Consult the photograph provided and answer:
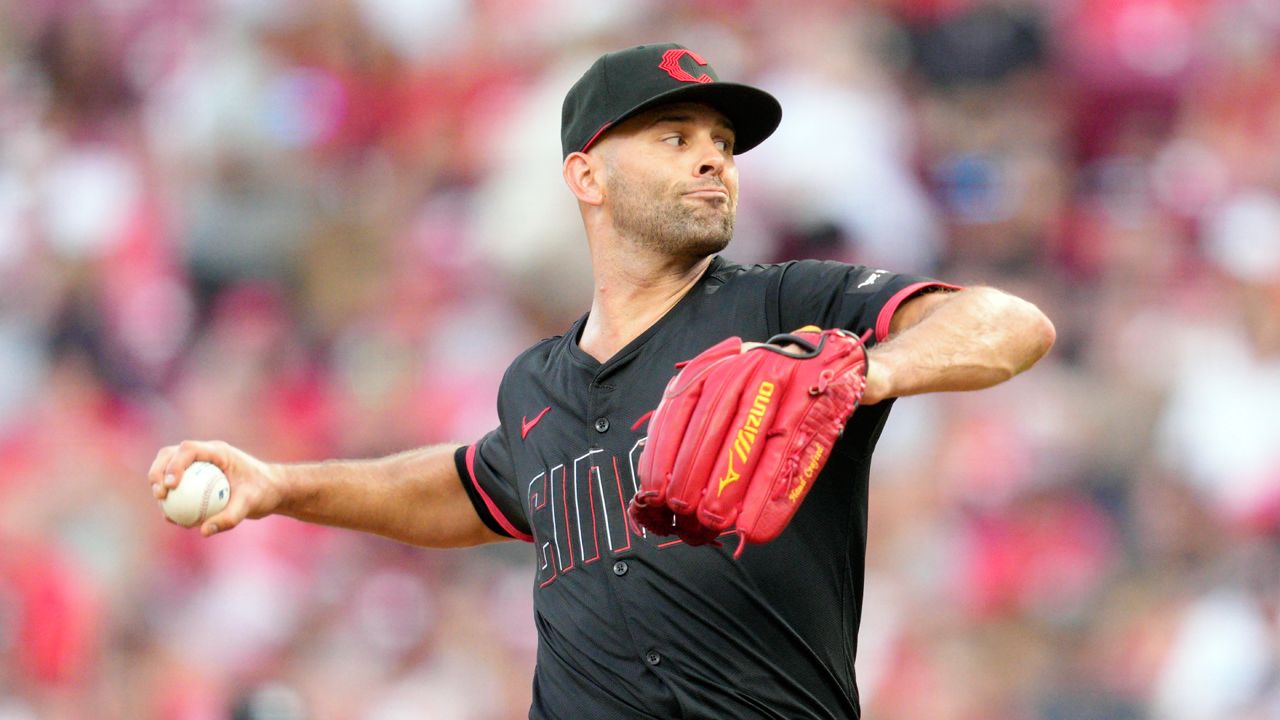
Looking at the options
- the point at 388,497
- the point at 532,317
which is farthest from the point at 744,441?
the point at 532,317

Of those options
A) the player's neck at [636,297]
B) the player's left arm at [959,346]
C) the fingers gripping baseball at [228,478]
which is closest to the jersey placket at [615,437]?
the player's neck at [636,297]

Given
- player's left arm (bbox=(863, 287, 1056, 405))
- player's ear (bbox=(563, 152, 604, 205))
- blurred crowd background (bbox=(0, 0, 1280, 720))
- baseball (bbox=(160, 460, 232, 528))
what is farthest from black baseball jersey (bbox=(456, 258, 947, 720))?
blurred crowd background (bbox=(0, 0, 1280, 720))

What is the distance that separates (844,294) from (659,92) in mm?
629

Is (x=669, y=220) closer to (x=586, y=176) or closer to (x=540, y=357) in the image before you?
(x=586, y=176)

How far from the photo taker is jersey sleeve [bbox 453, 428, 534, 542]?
3.33m

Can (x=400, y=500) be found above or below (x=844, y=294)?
below

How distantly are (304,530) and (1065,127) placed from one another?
3.58 m

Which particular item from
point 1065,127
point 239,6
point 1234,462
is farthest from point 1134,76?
point 239,6

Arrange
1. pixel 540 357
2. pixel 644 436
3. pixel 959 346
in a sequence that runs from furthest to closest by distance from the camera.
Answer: pixel 540 357 → pixel 644 436 → pixel 959 346

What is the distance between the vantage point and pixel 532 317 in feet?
21.0

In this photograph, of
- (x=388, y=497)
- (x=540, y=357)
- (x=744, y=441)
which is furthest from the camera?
(x=388, y=497)

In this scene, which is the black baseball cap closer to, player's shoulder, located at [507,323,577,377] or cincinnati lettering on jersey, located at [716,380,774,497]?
player's shoulder, located at [507,323,577,377]

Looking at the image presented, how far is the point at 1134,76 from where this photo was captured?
623 cm

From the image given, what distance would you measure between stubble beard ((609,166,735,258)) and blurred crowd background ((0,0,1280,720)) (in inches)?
96.6
